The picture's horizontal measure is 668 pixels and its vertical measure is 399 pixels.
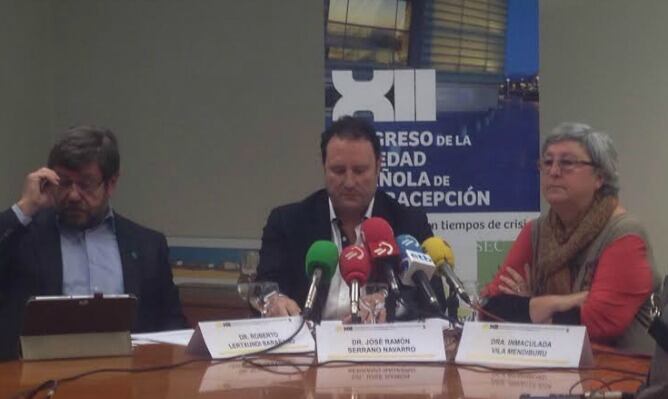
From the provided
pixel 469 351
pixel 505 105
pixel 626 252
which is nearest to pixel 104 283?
pixel 469 351

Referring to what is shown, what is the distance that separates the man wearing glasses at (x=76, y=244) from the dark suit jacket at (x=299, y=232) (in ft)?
1.16

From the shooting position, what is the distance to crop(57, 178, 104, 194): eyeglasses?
3.21m

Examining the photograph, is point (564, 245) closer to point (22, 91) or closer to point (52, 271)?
point (52, 271)

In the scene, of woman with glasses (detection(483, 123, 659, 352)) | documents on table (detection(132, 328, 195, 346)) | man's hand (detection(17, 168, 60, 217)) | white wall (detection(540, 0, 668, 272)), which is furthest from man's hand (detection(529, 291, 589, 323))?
white wall (detection(540, 0, 668, 272))

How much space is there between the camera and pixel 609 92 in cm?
481

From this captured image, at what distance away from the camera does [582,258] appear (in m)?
3.32

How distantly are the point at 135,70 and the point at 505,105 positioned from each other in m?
2.04

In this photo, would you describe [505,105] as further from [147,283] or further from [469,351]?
[469,351]

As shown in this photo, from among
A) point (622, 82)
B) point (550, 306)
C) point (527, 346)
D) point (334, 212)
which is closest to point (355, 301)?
point (527, 346)

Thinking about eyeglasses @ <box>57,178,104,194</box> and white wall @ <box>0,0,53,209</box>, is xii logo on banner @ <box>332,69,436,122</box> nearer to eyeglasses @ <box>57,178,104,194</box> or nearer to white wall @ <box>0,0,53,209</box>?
eyeglasses @ <box>57,178,104,194</box>

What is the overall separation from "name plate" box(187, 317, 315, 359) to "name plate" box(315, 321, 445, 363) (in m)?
0.13

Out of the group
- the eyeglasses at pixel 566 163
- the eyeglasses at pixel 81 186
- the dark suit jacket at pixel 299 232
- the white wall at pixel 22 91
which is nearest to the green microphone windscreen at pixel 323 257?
the dark suit jacket at pixel 299 232

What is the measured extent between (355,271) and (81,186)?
111 cm

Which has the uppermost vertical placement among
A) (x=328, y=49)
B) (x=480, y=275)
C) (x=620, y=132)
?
(x=328, y=49)
